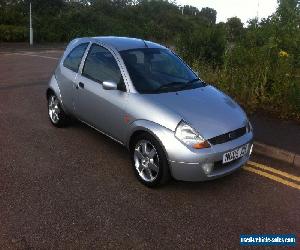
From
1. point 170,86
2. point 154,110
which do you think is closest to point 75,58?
→ point 170,86

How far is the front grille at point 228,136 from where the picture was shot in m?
4.31

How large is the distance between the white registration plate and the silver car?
0.04ft

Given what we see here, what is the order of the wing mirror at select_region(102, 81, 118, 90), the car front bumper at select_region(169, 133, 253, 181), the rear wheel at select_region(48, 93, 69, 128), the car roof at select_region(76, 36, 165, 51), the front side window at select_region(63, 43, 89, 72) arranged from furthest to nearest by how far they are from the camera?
the rear wheel at select_region(48, 93, 69, 128), the front side window at select_region(63, 43, 89, 72), the car roof at select_region(76, 36, 165, 51), the wing mirror at select_region(102, 81, 118, 90), the car front bumper at select_region(169, 133, 253, 181)

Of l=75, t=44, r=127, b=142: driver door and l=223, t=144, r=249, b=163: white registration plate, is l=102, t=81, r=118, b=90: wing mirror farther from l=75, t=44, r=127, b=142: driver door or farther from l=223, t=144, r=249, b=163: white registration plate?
l=223, t=144, r=249, b=163: white registration plate

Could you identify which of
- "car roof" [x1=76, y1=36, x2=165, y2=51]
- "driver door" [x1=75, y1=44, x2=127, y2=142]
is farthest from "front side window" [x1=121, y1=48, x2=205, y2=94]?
"driver door" [x1=75, y1=44, x2=127, y2=142]

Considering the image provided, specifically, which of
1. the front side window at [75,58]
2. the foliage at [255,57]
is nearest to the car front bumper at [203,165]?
the front side window at [75,58]

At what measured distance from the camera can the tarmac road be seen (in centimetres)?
362

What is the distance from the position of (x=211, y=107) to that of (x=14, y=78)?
325 inches

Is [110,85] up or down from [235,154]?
up

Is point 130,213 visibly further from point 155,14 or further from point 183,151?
point 155,14

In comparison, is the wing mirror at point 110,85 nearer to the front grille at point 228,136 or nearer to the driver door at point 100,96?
the driver door at point 100,96

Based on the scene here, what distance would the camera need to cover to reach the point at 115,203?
423 centimetres

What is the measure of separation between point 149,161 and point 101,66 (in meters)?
1.70

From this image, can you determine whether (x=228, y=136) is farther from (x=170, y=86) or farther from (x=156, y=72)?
(x=156, y=72)
